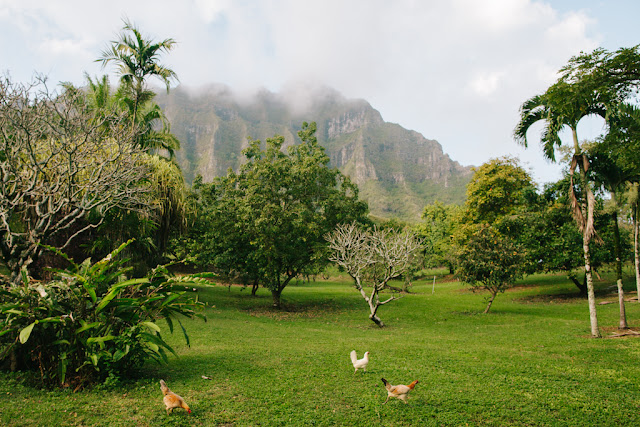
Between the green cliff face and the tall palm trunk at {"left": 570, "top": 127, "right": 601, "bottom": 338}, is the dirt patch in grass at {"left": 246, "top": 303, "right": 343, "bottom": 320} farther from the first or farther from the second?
the green cliff face

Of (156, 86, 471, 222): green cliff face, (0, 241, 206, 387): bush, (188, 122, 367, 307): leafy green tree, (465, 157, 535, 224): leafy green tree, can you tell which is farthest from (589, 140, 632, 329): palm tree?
(156, 86, 471, 222): green cliff face

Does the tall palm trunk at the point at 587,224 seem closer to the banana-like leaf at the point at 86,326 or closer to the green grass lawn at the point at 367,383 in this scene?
the green grass lawn at the point at 367,383

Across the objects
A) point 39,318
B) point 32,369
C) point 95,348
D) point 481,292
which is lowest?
point 481,292

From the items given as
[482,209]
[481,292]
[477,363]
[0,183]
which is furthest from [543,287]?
[0,183]

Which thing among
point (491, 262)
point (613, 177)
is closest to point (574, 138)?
point (613, 177)

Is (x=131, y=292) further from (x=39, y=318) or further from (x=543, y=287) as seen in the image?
(x=543, y=287)

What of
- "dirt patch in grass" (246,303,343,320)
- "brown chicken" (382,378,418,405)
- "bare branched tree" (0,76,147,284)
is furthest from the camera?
"dirt patch in grass" (246,303,343,320)

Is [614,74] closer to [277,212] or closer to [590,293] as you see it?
[590,293]

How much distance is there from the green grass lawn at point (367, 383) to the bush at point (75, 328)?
34cm

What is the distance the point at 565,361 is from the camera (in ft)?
28.7

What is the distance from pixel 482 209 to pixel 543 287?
7.34 meters

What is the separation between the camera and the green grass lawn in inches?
201

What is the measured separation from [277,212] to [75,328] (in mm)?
12903

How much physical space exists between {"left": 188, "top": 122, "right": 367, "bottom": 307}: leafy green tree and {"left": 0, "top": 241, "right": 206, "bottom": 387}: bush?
11818 mm
